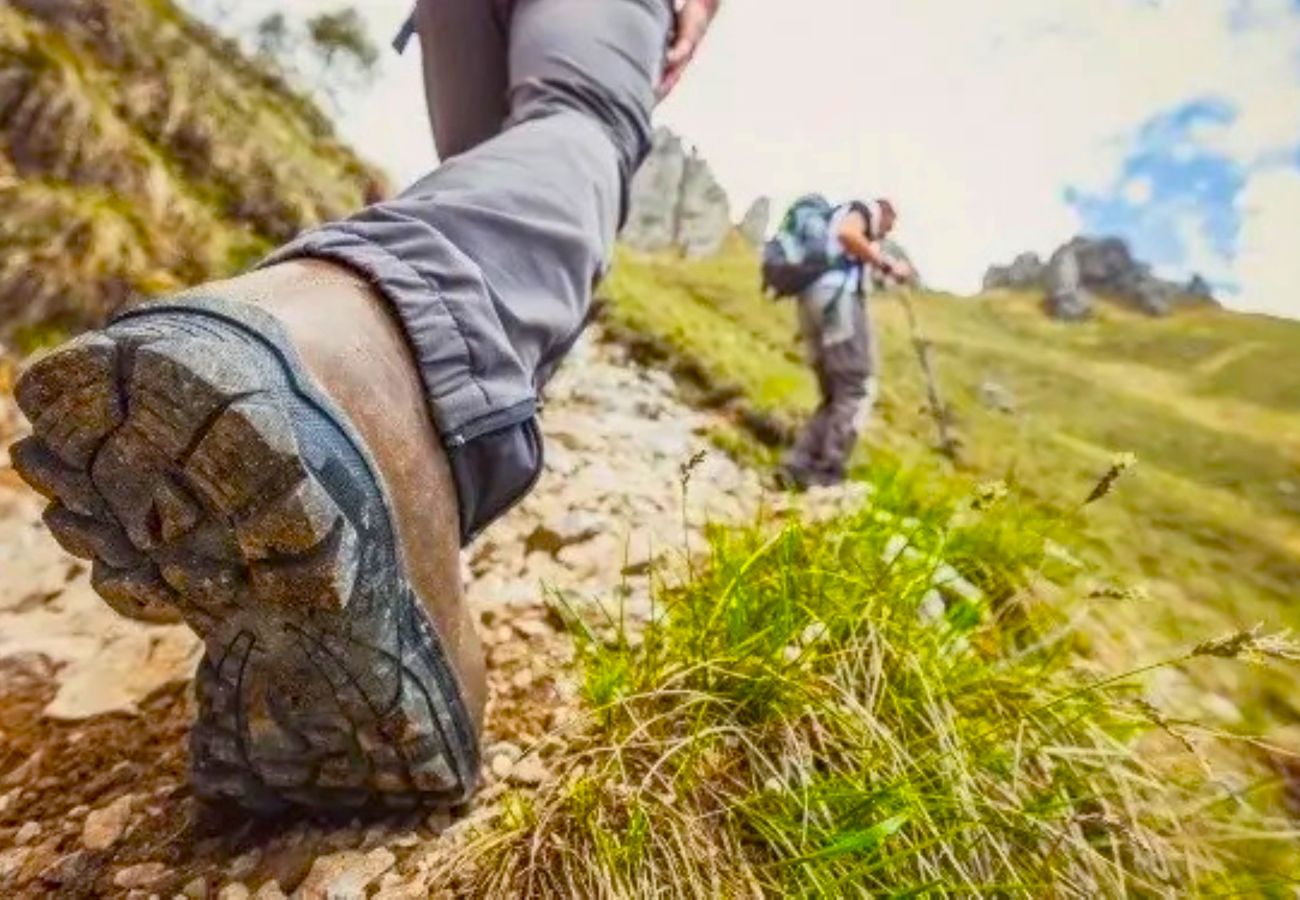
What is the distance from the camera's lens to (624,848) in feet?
3.50

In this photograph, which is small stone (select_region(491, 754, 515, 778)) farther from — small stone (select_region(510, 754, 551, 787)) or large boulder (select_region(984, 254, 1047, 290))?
large boulder (select_region(984, 254, 1047, 290))

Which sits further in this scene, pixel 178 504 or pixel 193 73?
pixel 193 73

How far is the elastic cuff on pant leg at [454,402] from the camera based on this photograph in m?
1.09

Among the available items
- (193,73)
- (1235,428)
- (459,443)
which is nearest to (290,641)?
(459,443)

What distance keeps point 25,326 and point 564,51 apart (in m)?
4.65

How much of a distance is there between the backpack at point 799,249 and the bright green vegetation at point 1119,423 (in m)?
1.04

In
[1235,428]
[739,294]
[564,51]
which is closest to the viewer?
[564,51]

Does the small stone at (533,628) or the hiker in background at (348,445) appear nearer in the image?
the hiker in background at (348,445)

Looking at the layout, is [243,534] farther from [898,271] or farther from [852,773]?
[898,271]

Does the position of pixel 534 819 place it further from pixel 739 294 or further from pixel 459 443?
pixel 739 294

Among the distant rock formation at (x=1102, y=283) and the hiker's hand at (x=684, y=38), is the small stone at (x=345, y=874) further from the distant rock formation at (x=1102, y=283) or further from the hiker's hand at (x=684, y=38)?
the distant rock formation at (x=1102, y=283)

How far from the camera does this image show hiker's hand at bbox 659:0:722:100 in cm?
186

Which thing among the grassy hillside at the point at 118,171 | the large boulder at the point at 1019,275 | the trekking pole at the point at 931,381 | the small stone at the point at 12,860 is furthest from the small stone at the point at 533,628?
the large boulder at the point at 1019,275

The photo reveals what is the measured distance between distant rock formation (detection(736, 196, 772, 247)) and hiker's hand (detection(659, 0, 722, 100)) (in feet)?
311
